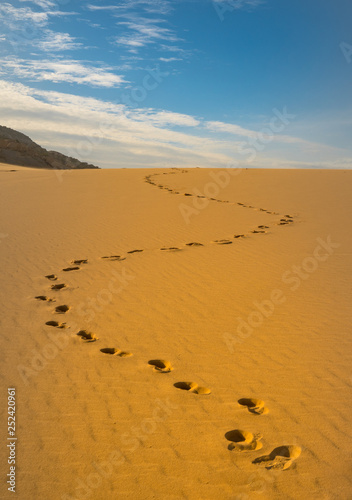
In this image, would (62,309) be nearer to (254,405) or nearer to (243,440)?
(254,405)

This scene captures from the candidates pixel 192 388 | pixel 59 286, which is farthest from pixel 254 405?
pixel 59 286

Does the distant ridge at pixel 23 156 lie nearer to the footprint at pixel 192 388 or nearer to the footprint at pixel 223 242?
the footprint at pixel 223 242

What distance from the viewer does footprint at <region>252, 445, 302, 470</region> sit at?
2488mm

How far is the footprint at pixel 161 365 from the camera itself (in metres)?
3.63

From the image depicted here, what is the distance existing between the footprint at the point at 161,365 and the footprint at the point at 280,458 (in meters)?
1.29

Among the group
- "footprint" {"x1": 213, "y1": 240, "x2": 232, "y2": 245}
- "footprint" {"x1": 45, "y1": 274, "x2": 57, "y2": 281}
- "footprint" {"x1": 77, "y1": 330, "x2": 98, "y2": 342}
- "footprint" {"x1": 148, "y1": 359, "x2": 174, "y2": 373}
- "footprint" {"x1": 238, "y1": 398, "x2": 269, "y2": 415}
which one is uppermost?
"footprint" {"x1": 213, "y1": 240, "x2": 232, "y2": 245}

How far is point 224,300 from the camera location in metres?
5.31

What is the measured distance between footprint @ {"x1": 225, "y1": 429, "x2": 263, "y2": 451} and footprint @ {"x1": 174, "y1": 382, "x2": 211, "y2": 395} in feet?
1.74

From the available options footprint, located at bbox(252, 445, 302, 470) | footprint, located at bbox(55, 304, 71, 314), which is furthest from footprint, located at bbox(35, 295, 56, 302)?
footprint, located at bbox(252, 445, 302, 470)

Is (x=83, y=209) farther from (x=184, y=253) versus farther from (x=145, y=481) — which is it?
(x=145, y=481)

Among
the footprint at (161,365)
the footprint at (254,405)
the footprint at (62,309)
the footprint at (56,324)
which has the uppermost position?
the footprint at (254,405)

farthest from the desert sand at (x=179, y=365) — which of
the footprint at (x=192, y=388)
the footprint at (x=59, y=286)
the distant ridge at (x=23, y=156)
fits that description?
the distant ridge at (x=23, y=156)

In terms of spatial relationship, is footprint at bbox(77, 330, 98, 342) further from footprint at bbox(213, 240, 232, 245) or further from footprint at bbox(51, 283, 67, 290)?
footprint at bbox(213, 240, 232, 245)

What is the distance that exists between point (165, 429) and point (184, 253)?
16.5 feet
